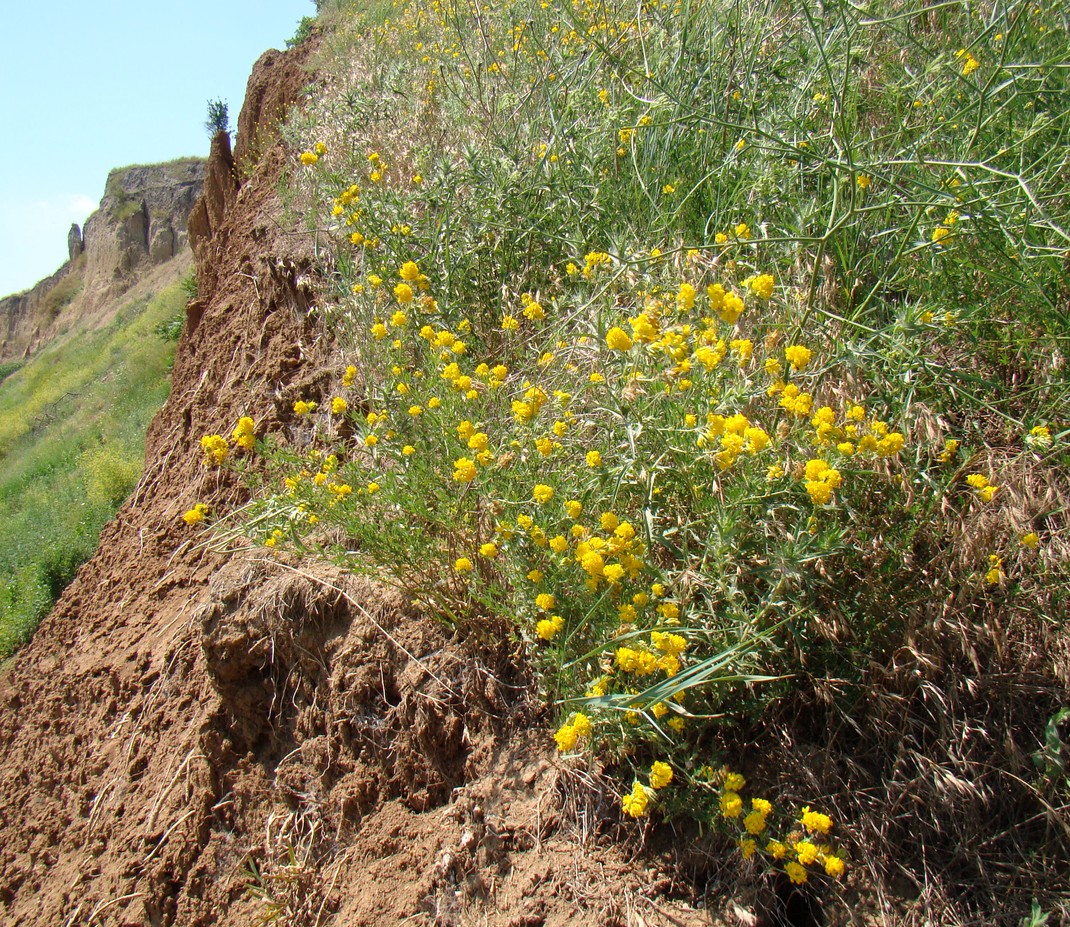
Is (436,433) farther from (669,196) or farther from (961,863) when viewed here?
(961,863)

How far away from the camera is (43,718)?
3.75 m


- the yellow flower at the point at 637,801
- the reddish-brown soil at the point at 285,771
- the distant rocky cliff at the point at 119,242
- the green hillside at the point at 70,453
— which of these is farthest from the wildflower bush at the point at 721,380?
the distant rocky cliff at the point at 119,242

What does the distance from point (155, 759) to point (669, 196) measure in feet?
10.2

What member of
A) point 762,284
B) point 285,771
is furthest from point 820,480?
point 285,771

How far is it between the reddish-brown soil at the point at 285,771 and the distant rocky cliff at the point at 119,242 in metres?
27.5

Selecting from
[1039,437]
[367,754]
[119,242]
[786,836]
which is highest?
[119,242]

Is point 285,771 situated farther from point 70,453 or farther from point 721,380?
point 70,453

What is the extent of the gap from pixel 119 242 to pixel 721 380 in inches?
1296

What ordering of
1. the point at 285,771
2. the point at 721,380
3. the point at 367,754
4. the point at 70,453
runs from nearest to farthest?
the point at 721,380
the point at 367,754
the point at 285,771
the point at 70,453

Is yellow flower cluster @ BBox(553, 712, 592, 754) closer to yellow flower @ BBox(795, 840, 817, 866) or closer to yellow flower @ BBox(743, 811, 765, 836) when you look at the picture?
yellow flower @ BBox(743, 811, 765, 836)

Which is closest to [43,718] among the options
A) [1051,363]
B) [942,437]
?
[942,437]

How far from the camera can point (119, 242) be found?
28906mm

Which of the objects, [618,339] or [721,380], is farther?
[721,380]

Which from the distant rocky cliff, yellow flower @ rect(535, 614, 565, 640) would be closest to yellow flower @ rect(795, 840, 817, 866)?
yellow flower @ rect(535, 614, 565, 640)
